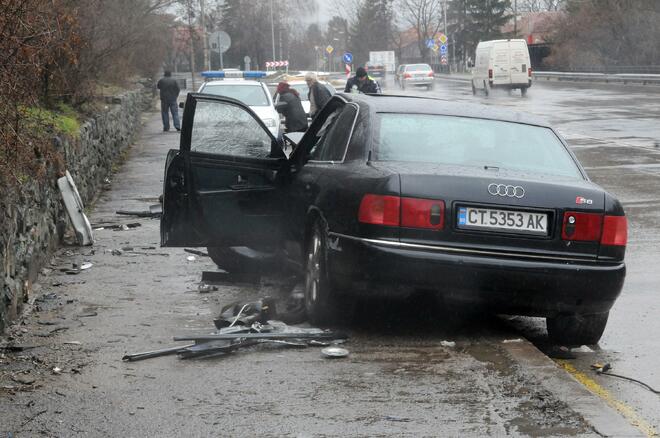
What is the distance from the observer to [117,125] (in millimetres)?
20078

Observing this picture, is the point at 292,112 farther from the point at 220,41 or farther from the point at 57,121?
the point at 220,41

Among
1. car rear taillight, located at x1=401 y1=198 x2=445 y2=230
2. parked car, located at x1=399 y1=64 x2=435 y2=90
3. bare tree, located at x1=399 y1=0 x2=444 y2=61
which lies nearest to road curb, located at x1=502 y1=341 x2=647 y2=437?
car rear taillight, located at x1=401 y1=198 x2=445 y2=230

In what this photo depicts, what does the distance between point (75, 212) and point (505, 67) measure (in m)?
40.5

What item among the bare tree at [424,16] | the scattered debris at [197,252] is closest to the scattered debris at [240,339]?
the scattered debris at [197,252]

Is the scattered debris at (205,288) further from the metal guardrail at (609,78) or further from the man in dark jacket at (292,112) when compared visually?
the metal guardrail at (609,78)

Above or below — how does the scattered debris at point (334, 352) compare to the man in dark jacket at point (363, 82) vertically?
below

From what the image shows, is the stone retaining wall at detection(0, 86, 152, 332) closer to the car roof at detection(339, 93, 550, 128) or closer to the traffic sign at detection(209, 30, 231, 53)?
the car roof at detection(339, 93, 550, 128)

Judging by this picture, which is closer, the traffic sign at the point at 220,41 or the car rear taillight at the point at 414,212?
the car rear taillight at the point at 414,212

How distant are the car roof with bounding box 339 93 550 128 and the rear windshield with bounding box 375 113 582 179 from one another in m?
0.06

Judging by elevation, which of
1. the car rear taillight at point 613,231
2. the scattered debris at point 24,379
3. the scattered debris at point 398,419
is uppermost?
the car rear taillight at point 613,231

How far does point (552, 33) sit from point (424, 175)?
73.1m

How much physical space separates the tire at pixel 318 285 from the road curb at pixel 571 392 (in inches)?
42.8

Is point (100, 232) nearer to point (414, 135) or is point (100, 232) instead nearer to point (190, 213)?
point (190, 213)

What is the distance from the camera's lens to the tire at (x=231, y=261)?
8797 mm
